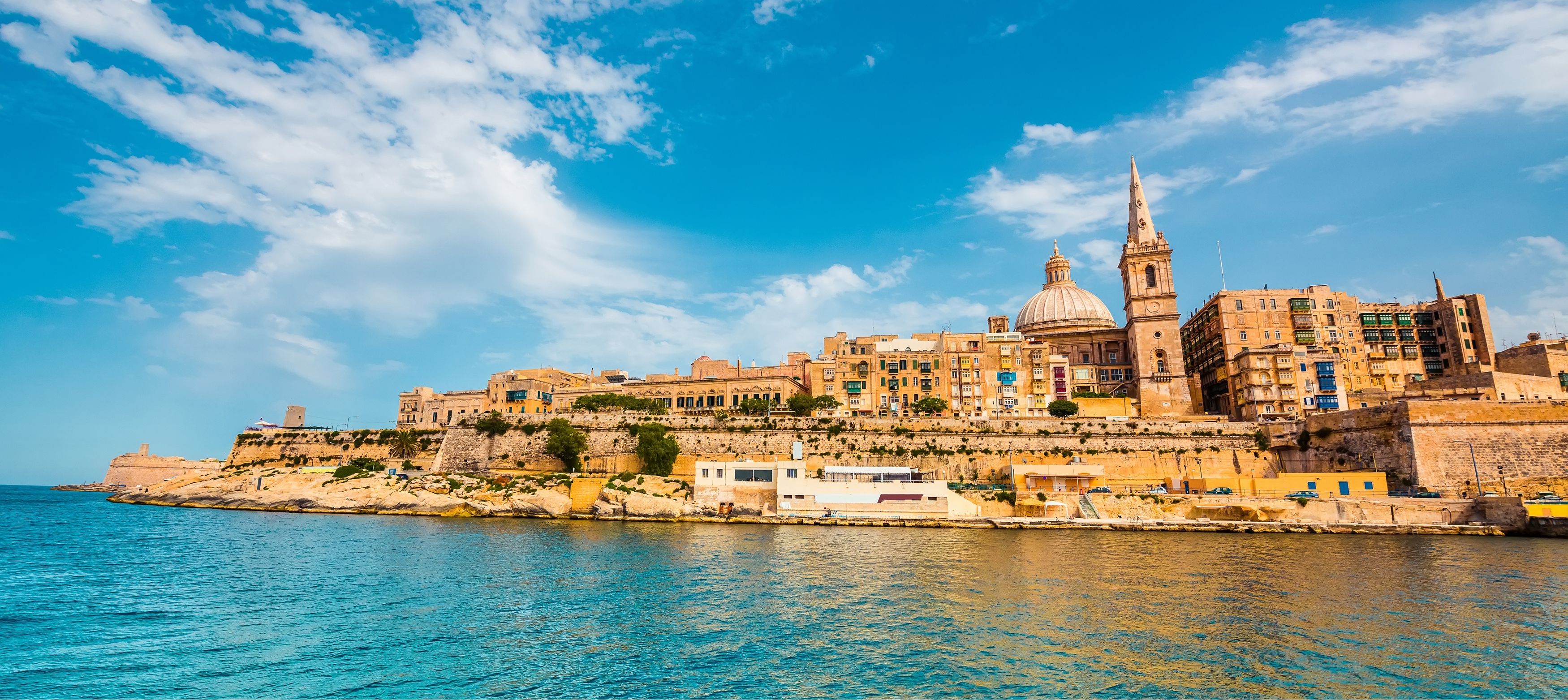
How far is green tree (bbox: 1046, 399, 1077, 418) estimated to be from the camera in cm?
6312

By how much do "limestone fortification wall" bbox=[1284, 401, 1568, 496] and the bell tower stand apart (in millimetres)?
17938

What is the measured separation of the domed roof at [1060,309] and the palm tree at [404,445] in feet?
216

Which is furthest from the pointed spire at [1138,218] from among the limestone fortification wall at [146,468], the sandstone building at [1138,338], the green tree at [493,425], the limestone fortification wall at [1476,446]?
the limestone fortification wall at [146,468]

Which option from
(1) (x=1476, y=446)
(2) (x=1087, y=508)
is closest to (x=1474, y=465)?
(1) (x=1476, y=446)

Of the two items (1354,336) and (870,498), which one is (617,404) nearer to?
(870,498)

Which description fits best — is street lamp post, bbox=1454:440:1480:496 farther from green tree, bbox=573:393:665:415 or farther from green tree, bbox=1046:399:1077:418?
green tree, bbox=573:393:665:415

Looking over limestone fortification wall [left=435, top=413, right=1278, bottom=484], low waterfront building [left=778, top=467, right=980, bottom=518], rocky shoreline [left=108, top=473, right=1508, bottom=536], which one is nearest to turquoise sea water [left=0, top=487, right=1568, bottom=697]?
rocky shoreline [left=108, top=473, right=1508, bottom=536]

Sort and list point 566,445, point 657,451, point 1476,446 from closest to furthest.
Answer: point 1476,446 → point 657,451 → point 566,445

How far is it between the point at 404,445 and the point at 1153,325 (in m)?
71.5

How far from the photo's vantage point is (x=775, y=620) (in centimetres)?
1881

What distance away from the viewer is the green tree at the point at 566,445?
61312 mm

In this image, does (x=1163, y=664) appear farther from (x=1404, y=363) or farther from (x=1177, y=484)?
(x=1404, y=363)

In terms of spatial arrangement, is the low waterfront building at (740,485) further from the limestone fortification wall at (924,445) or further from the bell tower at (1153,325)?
the bell tower at (1153,325)

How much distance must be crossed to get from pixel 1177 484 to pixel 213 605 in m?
55.9
